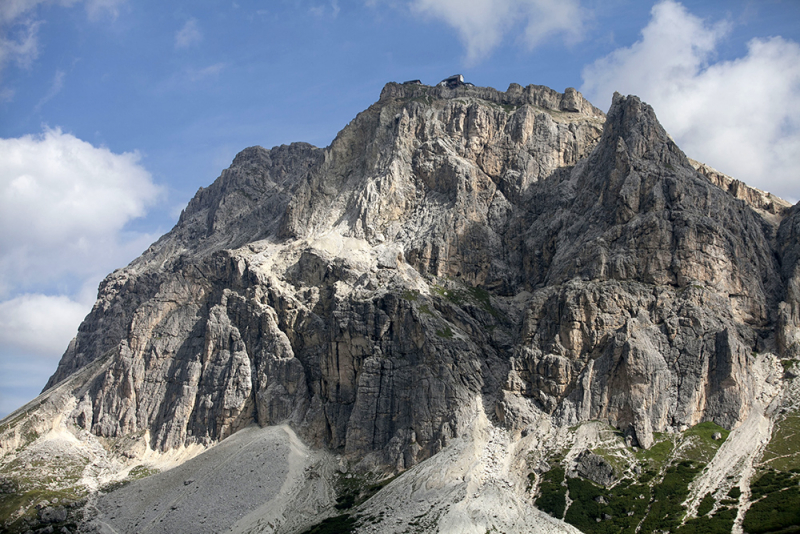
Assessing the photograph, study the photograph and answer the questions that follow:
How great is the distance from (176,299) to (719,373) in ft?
399

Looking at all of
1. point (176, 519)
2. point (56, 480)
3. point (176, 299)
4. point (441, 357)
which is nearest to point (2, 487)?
point (56, 480)

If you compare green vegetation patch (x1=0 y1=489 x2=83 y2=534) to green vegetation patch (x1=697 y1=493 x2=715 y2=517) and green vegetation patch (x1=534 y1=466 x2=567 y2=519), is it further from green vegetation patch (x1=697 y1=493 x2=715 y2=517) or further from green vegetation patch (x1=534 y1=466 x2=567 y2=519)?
green vegetation patch (x1=697 y1=493 x2=715 y2=517)

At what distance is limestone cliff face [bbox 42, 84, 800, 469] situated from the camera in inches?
5017

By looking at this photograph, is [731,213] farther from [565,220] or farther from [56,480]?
[56,480]

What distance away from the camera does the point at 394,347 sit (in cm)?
14362

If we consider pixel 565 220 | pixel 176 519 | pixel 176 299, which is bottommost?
pixel 176 519

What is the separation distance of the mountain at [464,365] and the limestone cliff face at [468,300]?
0.52 metres

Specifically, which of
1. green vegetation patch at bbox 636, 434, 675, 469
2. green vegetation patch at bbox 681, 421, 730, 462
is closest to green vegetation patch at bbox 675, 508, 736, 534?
green vegetation patch at bbox 681, 421, 730, 462

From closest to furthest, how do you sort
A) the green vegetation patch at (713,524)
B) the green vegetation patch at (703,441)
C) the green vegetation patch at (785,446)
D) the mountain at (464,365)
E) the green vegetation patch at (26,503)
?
the green vegetation patch at (713,524) < the green vegetation patch at (785,446) < the green vegetation patch at (703,441) < the mountain at (464,365) < the green vegetation patch at (26,503)

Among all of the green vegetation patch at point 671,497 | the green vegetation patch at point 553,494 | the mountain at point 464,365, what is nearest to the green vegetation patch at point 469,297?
the mountain at point 464,365

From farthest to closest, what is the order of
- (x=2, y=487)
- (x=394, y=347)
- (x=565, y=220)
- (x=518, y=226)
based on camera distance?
1. (x=518, y=226)
2. (x=565, y=220)
3. (x=394, y=347)
4. (x=2, y=487)

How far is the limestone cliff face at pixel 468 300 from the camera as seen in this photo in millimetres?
127438

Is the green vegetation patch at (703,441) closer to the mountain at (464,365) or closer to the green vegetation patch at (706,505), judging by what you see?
the mountain at (464,365)

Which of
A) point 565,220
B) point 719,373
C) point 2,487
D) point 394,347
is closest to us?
point 719,373
